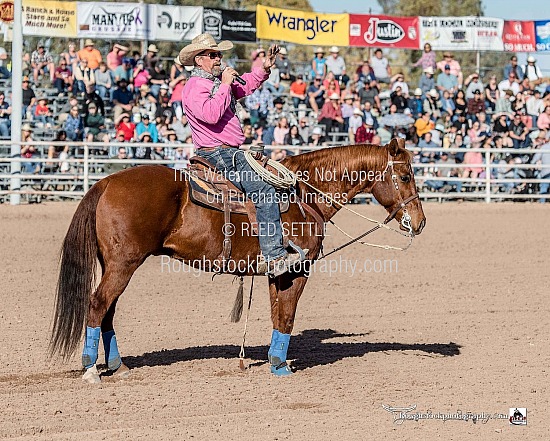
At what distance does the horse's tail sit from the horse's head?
2.32 meters

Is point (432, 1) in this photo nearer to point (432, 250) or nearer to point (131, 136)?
point (131, 136)

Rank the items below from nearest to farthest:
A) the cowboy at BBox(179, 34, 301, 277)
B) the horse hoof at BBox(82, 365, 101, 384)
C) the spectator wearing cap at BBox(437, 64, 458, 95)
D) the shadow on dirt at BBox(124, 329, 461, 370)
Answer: the horse hoof at BBox(82, 365, 101, 384), the cowboy at BBox(179, 34, 301, 277), the shadow on dirt at BBox(124, 329, 461, 370), the spectator wearing cap at BBox(437, 64, 458, 95)

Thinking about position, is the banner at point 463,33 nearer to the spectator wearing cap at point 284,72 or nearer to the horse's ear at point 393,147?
the spectator wearing cap at point 284,72

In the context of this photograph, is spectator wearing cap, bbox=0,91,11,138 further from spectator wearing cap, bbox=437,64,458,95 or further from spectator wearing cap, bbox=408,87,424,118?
spectator wearing cap, bbox=437,64,458,95

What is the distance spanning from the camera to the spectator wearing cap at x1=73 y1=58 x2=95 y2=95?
22109mm

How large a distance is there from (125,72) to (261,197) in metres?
16.6

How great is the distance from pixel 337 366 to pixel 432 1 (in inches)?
1742

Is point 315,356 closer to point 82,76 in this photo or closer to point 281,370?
point 281,370

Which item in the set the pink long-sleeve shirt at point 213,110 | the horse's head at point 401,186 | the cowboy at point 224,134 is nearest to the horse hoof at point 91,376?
the cowboy at point 224,134

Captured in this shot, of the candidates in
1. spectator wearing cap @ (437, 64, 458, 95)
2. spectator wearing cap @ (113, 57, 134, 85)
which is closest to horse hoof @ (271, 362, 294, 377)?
spectator wearing cap @ (113, 57, 134, 85)

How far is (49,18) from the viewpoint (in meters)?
23.2

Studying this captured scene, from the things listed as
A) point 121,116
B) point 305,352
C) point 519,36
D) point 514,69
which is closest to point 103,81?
point 121,116

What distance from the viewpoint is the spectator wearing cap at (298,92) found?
23.7 meters

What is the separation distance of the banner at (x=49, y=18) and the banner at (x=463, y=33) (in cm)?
1002
